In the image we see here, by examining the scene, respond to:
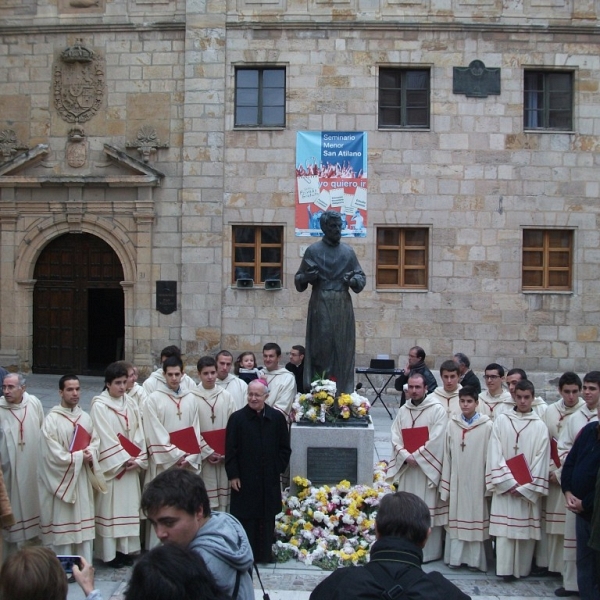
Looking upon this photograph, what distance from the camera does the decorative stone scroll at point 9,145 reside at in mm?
16125

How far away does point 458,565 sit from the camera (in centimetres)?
697

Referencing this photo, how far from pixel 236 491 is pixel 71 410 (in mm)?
1682

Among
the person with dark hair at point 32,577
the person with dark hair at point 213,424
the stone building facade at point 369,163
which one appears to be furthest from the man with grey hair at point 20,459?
the stone building facade at point 369,163

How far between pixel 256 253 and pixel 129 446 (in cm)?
926

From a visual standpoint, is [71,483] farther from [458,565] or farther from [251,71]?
[251,71]

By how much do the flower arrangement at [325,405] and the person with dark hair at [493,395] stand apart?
127 cm

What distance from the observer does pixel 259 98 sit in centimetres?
1595

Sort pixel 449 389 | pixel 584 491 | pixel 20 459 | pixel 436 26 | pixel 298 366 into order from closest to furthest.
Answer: pixel 584 491 < pixel 20 459 < pixel 449 389 < pixel 298 366 < pixel 436 26

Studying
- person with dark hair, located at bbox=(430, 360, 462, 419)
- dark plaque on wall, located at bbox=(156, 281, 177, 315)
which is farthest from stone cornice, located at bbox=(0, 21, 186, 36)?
person with dark hair, located at bbox=(430, 360, 462, 419)

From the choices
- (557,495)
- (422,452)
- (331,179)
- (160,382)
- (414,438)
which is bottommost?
(557,495)

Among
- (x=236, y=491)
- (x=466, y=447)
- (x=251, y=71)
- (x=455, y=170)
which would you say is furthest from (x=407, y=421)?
(x=251, y=71)

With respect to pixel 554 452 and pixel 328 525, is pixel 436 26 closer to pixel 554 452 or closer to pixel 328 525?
pixel 554 452

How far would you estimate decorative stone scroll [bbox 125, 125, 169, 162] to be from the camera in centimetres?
1590

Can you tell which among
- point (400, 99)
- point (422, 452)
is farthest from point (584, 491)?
point (400, 99)
